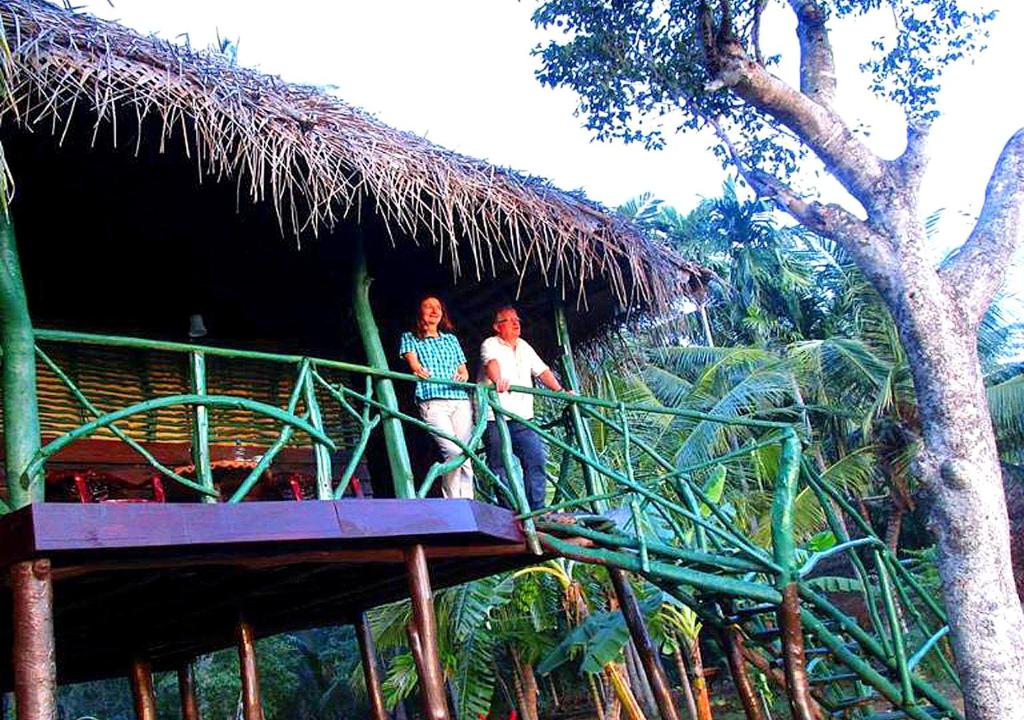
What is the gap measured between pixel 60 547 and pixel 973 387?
6.64 metres

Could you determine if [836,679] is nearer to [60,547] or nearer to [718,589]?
[718,589]

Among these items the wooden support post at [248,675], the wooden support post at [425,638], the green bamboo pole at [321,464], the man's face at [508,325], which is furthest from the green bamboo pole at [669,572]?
the wooden support post at [248,675]

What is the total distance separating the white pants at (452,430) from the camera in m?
5.49

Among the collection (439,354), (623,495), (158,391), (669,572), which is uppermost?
(158,391)

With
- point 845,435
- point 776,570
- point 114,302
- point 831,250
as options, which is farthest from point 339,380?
point 831,250

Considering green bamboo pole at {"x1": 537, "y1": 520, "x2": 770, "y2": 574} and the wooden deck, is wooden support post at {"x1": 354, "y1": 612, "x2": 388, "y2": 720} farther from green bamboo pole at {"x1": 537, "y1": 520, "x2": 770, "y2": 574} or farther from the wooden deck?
green bamboo pole at {"x1": 537, "y1": 520, "x2": 770, "y2": 574}

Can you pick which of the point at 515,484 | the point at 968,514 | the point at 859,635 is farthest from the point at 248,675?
the point at 968,514

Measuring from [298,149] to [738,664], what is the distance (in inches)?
148

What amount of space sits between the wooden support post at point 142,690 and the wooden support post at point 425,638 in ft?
9.61

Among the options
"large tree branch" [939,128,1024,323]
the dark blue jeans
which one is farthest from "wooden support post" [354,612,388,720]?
"large tree branch" [939,128,1024,323]

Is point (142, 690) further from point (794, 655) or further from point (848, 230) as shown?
point (848, 230)

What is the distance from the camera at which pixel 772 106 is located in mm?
9297

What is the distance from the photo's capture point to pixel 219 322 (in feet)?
23.3

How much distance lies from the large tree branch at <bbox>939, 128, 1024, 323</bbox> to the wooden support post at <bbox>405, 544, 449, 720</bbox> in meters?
5.33
